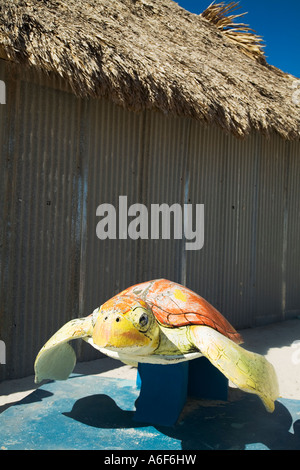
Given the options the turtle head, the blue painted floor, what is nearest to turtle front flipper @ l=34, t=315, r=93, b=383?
the blue painted floor

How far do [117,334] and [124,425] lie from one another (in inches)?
40.2

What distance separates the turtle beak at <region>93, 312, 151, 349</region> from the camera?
2443mm

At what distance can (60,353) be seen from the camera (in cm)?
340

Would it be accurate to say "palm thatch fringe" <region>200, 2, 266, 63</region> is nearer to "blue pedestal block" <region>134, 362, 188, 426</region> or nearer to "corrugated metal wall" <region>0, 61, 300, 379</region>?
"corrugated metal wall" <region>0, 61, 300, 379</region>

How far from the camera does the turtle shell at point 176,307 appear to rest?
291 cm

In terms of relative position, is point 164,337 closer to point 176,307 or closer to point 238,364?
point 176,307

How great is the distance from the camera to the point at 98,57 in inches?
174

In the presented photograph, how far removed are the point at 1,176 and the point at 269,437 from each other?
126 inches

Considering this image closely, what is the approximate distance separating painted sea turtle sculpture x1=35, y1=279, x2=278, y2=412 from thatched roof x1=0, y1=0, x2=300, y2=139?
2.32 metres

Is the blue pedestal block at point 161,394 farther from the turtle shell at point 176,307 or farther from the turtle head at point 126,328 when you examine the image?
the turtle head at point 126,328

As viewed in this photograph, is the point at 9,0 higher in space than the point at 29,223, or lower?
higher

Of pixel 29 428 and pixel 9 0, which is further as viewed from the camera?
pixel 9 0
